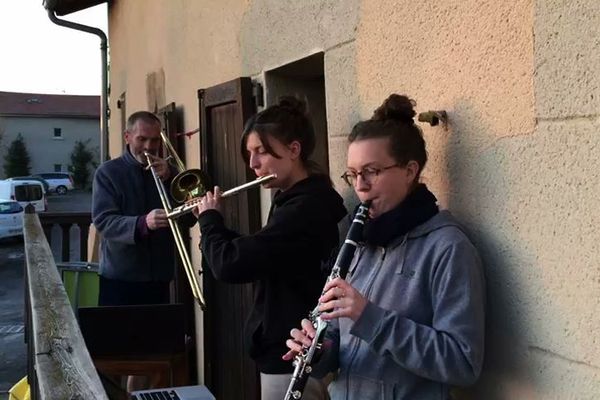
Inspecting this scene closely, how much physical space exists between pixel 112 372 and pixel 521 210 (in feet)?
8.48

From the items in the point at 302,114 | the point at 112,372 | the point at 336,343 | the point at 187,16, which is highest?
the point at 187,16

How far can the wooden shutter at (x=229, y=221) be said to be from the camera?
366cm

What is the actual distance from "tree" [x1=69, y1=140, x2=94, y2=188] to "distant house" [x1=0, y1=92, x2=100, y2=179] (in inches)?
32.9

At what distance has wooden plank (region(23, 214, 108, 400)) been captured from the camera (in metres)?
1.68

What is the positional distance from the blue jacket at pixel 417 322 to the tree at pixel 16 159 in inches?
1686

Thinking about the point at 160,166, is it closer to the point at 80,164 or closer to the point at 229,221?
the point at 229,221

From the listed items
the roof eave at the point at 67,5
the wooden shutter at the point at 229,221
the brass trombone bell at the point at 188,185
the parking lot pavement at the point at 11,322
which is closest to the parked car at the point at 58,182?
the parking lot pavement at the point at 11,322

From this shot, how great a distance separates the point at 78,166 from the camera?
4262 cm

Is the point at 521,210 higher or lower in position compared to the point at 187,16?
lower

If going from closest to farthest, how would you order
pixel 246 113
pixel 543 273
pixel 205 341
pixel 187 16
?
1. pixel 543 273
2. pixel 246 113
3. pixel 205 341
4. pixel 187 16

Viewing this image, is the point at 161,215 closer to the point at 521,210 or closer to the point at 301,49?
the point at 301,49

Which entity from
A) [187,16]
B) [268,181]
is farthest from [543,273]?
[187,16]

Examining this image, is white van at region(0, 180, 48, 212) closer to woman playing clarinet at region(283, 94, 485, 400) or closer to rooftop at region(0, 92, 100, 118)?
woman playing clarinet at region(283, 94, 485, 400)

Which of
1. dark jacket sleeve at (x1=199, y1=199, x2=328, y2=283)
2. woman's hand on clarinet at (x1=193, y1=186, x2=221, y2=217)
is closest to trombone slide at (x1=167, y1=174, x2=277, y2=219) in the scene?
woman's hand on clarinet at (x1=193, y1=186, x2=221, y2=217)
